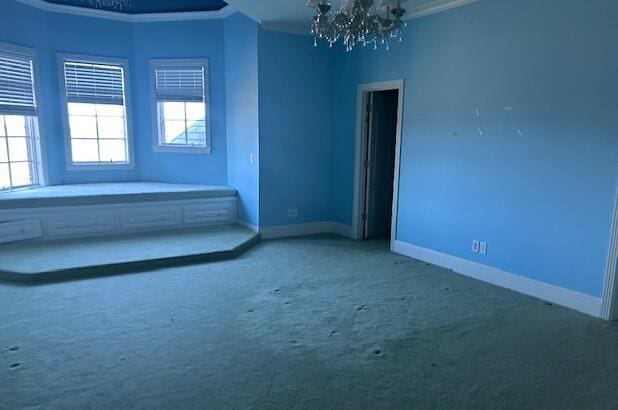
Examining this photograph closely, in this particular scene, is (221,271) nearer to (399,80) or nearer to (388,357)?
(388,357)

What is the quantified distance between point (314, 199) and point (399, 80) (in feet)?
6.38

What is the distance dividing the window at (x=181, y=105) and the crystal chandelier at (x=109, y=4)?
2.62ft

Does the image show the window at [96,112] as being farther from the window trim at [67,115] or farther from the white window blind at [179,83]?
the white window blind at [179,83]

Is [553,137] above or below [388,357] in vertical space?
above

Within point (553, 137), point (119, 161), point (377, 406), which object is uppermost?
point (553, 137)

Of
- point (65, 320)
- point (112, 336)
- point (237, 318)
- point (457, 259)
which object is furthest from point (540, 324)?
point (65, 320)

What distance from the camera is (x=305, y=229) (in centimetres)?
571

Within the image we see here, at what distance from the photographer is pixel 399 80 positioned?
15.3ft

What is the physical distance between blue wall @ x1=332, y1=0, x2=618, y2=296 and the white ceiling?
10cm

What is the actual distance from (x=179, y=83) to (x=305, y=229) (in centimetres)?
272

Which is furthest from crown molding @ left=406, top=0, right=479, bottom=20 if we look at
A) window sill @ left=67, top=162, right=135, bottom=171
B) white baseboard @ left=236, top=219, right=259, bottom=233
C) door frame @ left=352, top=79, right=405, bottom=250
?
window sill @ left=67, top=162, right=135, bottom=171

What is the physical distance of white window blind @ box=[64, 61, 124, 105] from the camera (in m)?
5.54

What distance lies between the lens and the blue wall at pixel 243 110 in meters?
5.16

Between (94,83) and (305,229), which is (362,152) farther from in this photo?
(94,83)
